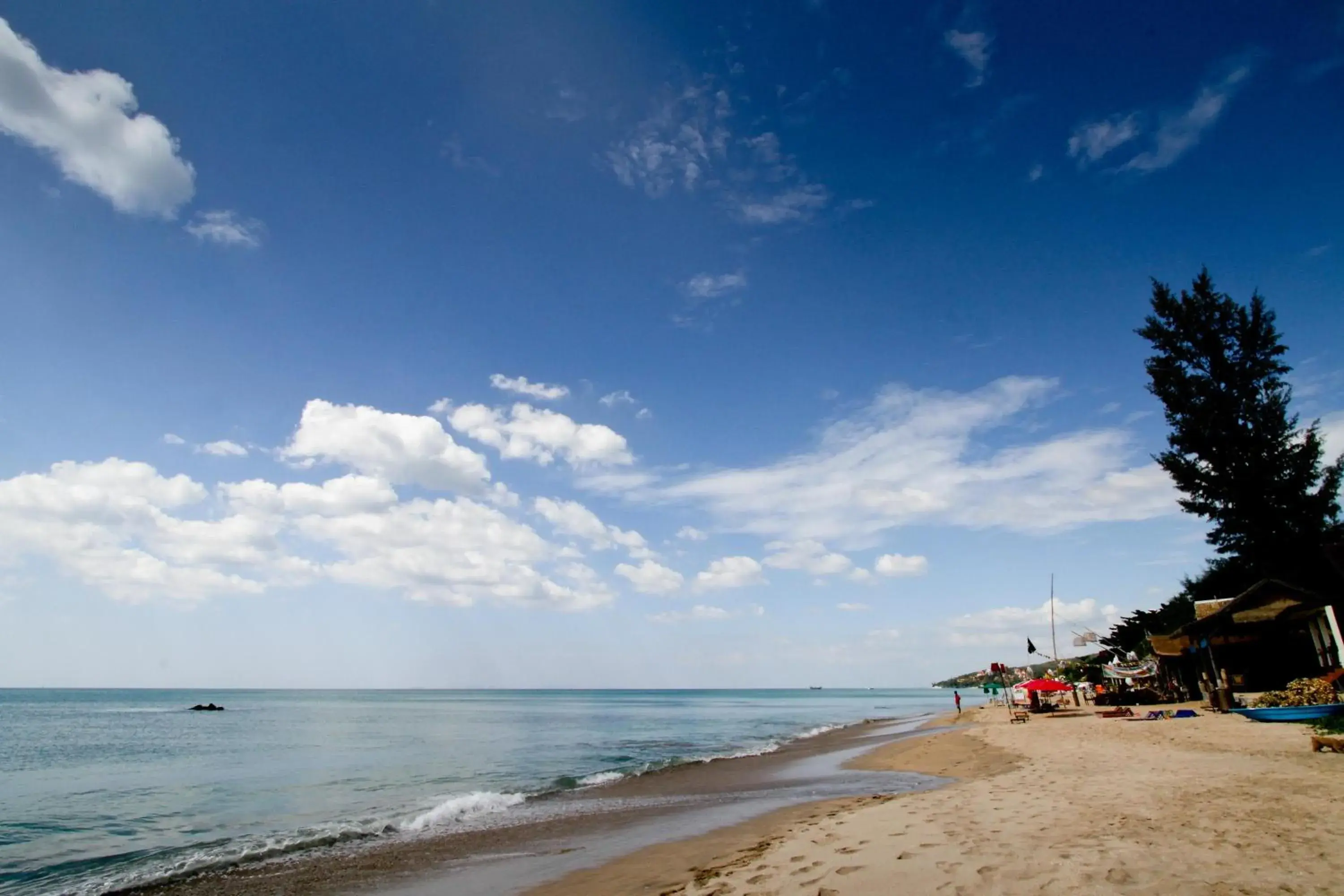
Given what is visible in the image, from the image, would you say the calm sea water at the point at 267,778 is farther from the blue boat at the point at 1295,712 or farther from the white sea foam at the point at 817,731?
the blue boat at the point at 1295,712

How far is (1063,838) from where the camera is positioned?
7.79 metres

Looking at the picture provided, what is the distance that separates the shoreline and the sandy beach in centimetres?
133

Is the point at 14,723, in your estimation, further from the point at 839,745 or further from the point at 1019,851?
the point at 1019,851

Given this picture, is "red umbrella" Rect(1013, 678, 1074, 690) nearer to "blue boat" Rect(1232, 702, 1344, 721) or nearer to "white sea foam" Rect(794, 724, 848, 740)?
"white sea foam" Rect(794, 724, 848, 740)

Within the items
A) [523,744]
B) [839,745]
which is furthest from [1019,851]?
[523,744]

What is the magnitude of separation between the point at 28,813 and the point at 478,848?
54.4 ft

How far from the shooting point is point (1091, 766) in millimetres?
14859

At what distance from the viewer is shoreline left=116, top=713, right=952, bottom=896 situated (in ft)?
35.6

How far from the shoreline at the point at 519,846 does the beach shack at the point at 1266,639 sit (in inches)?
694

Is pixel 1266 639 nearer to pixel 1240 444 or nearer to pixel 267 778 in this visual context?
→ pixel 1240 444

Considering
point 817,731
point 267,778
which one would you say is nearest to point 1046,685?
point 817,731

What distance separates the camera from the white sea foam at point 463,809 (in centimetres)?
1598

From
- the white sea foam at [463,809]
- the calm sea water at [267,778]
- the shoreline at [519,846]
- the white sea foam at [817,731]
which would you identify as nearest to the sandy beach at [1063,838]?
the shoreline at [519,846]

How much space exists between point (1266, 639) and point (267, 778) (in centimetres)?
4119
